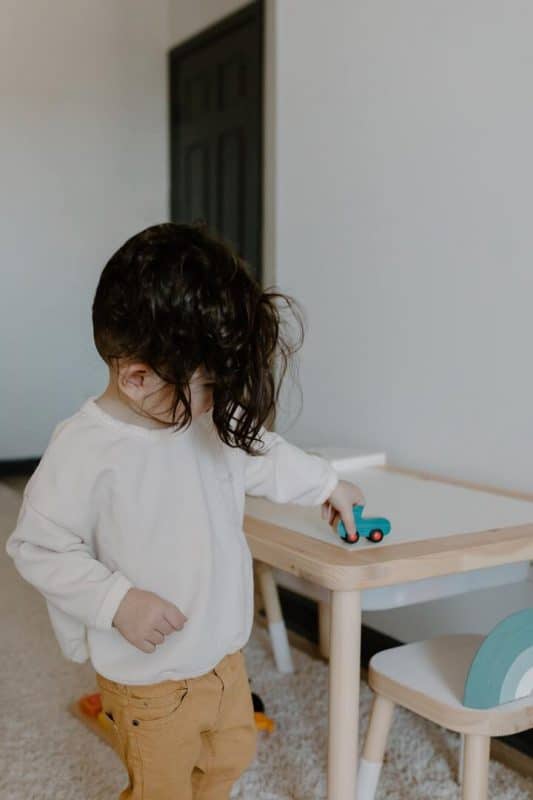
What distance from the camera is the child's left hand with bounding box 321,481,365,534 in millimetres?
976

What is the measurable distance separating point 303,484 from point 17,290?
273 cm

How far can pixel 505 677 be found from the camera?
0.90m

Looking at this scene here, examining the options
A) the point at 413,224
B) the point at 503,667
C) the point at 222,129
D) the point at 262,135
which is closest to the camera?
the point at 503,667

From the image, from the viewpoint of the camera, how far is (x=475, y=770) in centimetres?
93

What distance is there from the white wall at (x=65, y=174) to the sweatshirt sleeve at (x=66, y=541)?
2552 mm

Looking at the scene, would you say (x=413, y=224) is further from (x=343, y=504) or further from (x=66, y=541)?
(x=66, y=541)

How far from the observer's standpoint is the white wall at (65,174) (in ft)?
11.1

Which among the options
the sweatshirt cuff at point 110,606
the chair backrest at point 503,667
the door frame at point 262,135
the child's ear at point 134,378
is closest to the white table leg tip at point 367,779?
the chair backrest at point 503,667

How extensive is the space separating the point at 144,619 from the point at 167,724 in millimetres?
145

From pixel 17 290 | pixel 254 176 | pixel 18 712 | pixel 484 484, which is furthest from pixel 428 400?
pixel 17 290

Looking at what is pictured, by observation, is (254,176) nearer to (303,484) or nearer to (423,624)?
(423,624)

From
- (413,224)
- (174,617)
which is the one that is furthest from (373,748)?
(413,224)

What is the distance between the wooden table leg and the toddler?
0.10 metres

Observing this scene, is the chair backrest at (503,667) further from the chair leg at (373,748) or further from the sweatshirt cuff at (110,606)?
the sweatshirt cuff at (110,606)
